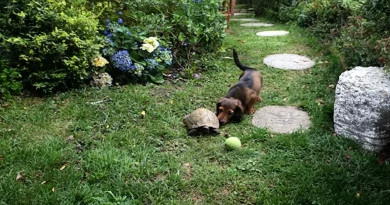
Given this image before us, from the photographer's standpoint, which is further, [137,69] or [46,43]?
[137,69]

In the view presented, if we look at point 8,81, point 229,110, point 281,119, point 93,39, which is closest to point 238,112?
point 229,110

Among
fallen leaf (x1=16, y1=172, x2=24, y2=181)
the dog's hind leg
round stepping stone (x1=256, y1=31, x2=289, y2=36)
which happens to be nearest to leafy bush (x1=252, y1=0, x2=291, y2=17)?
round stepping stone (x1=256, y1=31, x2=289, y2=36)

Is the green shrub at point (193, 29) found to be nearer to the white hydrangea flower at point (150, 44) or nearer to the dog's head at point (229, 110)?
the white hydrangea flower at point (150, 44)

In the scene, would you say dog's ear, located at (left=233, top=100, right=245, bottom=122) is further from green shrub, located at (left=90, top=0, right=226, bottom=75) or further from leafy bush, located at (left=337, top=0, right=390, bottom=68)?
green shrub, located at (left=90, top=0, right=226, bottom=75)

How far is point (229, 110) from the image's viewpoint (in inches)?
121

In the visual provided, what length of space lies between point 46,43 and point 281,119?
246 cm

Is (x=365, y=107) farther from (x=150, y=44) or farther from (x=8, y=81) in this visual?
(x=8, y=81)

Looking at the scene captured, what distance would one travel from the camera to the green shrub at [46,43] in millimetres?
3393

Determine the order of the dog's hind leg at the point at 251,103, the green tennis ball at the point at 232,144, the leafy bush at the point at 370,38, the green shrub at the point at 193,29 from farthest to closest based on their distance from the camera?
the green shrub at the point at 193,29, the dog's hind leg at the point at 251,103, the leafy bush at the point at 370,38, the green tennis ball at the point at 232,144

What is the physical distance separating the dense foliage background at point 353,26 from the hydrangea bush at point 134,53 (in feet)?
6.89

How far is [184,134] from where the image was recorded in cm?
288

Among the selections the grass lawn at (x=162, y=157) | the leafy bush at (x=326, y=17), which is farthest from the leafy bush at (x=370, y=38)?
the leafy bush at (x=326, y=17)

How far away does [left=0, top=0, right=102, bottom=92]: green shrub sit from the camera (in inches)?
134

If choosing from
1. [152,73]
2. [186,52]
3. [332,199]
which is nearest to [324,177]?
[332,199]
